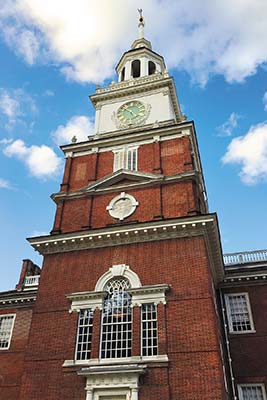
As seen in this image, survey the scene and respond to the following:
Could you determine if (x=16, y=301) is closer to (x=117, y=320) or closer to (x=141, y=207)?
(x=117, y=320)

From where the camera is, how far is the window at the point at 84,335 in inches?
633

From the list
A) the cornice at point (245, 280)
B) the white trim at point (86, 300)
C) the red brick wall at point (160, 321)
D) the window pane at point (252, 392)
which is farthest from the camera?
the cornice at point (245, 280)

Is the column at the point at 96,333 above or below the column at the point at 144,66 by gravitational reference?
below

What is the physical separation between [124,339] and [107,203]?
23.7 feet

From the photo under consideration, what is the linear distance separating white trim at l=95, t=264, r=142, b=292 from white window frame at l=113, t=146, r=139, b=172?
6375 millimetres

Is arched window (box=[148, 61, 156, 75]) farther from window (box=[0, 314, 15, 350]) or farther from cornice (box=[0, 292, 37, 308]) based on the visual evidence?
window (box=[0, 314, 15, 350])

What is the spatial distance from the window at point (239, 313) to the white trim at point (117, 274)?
775 centimetres

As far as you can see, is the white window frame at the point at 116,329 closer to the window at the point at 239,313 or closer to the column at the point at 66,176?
the column at the point at 66,176

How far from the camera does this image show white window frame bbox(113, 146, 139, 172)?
2205cm

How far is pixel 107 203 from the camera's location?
20.5 metres

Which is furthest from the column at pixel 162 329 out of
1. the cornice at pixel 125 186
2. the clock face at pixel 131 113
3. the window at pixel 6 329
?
the clock face at pixel 131 113

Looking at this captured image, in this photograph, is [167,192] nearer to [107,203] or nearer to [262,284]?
[107,203]

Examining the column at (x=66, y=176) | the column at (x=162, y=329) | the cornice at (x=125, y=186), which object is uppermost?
the column at (x=66, y=176)

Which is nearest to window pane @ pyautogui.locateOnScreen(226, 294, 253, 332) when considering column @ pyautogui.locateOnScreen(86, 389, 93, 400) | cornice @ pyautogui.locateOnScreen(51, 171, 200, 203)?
cornice @ pyautogui.locateOnScreen(51, 171, 200, 203)
